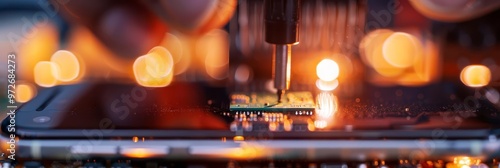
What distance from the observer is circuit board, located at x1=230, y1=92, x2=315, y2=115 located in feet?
2.40

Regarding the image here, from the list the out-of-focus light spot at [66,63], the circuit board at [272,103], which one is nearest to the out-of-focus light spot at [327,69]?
the circuit board at [272,103]

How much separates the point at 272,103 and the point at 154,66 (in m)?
0.26

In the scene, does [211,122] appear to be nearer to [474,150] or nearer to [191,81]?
[191,81]

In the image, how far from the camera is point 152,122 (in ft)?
2.29

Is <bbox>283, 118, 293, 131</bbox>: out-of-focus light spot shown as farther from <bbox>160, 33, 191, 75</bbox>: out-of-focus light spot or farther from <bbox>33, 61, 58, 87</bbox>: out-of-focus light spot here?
<bbox>33, 61, 58, 87</bbox>: out-of-focus light spot

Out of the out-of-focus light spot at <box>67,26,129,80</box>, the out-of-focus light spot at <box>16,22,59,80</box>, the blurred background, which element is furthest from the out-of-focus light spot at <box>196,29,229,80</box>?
the out-of-focus light spot at <box>16,22,59,80</box>

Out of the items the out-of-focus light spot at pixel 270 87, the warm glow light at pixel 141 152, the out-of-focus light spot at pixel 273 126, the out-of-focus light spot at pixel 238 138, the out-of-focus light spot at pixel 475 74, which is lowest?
the warm glow light at pixel 141 152

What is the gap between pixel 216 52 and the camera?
0.92 metres

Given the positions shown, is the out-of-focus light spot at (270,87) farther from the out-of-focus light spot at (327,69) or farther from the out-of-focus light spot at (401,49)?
the out-of-focus light spot at (401,49)

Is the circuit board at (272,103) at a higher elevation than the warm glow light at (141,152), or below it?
higher

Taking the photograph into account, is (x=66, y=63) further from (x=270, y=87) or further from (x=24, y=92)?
(x=270, y=87)

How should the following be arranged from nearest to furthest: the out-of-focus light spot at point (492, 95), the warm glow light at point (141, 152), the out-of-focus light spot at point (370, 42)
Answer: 1. the warm glow light at point (141, 152)
2. the out-of-focus light spot at point (492, 95)
3. the out-of-focus light spot at point (370, 42)

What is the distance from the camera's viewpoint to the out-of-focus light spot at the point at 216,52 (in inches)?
35.9

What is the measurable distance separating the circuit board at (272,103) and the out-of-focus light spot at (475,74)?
0.89 feet
